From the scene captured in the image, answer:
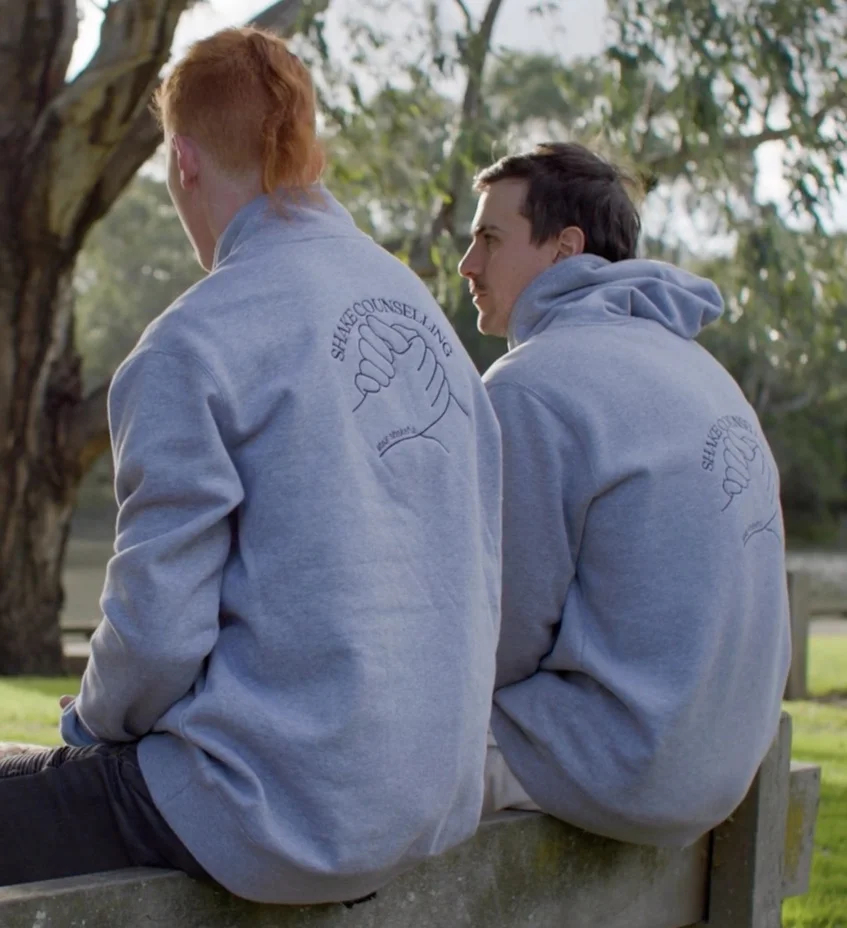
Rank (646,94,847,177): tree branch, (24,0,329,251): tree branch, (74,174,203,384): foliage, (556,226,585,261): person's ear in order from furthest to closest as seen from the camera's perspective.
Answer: (74,174,203,384): foliage
(646,94,847,177): tree branch
(24,0,329,251): tree branch
(556,226,585,261): person's ear

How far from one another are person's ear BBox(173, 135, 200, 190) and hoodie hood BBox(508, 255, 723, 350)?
0.78m

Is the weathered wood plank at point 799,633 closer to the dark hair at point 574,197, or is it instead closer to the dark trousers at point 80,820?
the dark hair at point 574,197

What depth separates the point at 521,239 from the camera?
9.30 ft

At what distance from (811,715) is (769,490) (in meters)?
7.03

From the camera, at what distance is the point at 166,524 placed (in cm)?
190

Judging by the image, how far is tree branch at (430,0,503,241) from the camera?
30.9ft

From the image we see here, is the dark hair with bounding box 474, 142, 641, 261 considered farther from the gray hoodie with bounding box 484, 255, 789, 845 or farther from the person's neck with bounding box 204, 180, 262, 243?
the person's neck with bounding box 204, 180, 262, 243

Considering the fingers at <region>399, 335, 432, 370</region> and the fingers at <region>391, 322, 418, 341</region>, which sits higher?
the fingers at <region>391, 322, 418, 341</region>

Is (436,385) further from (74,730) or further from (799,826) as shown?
(799,826)

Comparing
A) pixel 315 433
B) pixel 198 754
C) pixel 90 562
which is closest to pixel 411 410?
pixel 315 433

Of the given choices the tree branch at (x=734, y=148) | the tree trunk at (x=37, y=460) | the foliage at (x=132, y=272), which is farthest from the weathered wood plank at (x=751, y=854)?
the foliage at (x=132, y=272)

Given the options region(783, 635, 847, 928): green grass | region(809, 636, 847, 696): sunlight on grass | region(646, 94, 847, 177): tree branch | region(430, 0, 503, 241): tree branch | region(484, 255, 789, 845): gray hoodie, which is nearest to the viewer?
region(484, 255, 789, 845): gray hoodie

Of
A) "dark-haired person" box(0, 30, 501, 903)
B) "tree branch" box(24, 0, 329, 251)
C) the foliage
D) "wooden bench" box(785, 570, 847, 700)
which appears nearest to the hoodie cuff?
"dark-haired person" box(0, 30, 501, 903)

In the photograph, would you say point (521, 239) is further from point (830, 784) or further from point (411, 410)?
point (830, 784)
